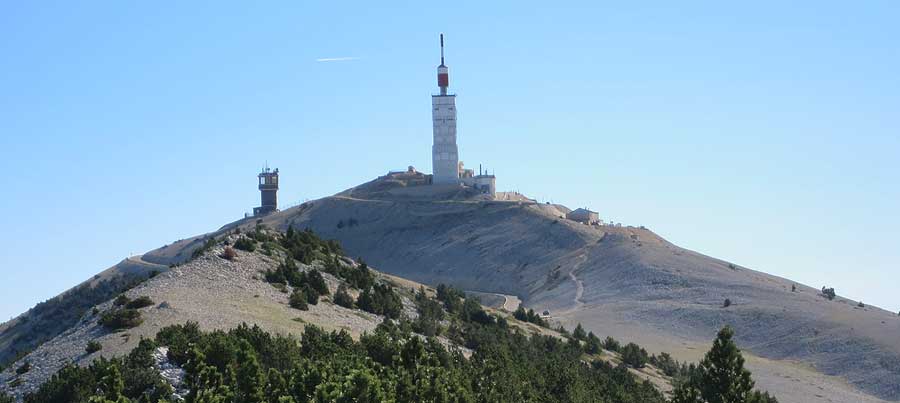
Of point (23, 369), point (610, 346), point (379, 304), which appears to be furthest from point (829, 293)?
point (23, 369)

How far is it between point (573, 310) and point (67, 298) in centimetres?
3829

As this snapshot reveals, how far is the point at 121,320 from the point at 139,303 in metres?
2.40

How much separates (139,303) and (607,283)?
6038cm

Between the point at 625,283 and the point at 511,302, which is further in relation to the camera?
the point at 625,283

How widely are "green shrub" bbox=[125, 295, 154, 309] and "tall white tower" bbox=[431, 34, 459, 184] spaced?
8075cm

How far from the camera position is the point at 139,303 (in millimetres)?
41562

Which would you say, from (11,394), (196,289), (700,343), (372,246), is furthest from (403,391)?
(372,246)

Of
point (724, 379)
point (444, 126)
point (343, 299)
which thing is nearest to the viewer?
point (724, 379)

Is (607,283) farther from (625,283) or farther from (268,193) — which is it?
(268,193)

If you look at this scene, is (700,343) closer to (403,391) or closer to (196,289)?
(196,289)

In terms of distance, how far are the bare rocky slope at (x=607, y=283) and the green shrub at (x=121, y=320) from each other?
2.24ft

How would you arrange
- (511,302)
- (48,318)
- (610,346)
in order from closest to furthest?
1. (610,346)
2. (48,318)
3. (511,302)

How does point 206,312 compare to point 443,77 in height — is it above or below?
below

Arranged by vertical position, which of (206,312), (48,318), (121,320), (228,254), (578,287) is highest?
(228,254)
